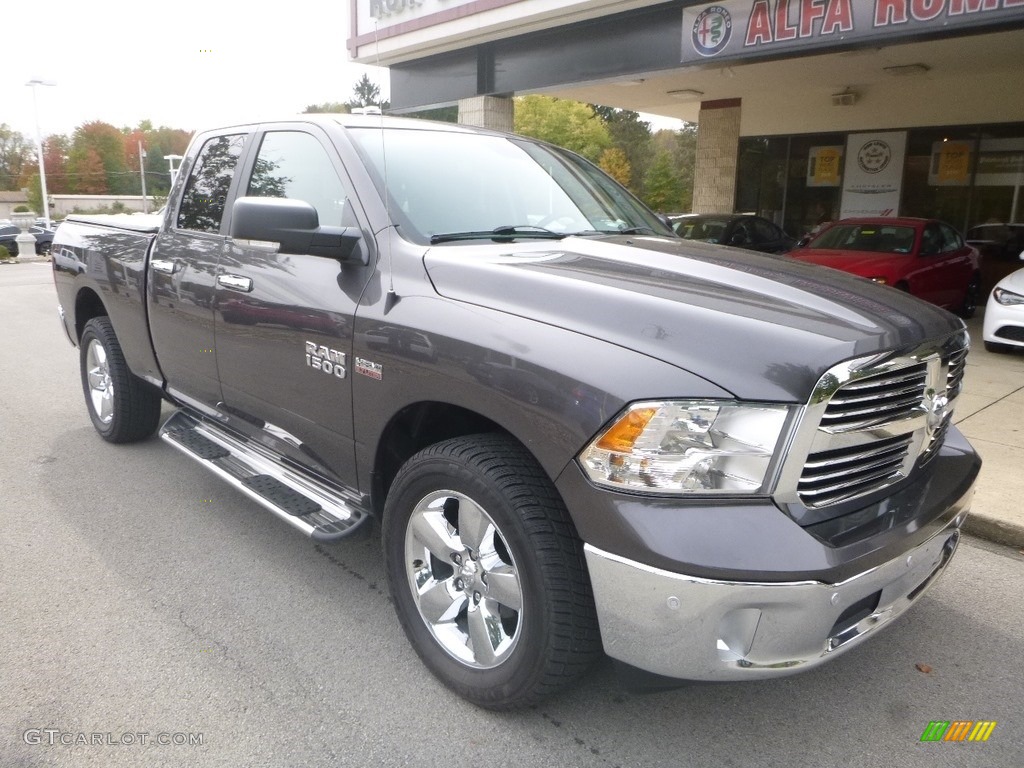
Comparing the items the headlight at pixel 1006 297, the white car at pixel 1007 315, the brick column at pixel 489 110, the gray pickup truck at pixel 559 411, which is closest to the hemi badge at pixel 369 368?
the gray pickup truck at pixel 559 411

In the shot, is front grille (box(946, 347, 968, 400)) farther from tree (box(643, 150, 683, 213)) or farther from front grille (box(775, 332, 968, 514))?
tree (box(643, 150, 683, 213))

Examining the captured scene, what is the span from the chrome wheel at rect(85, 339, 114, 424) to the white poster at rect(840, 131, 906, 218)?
15685 mm

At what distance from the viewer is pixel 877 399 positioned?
7.55ft

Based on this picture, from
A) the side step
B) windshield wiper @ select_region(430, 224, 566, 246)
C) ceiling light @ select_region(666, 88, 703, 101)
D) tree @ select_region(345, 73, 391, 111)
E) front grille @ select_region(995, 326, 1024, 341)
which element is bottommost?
front grille @ select_region(995, 326, 1024, 341)

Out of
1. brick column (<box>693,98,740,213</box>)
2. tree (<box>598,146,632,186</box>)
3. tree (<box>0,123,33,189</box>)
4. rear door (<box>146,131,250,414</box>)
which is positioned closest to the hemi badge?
rear door (<box>146,131,250,414</box>)

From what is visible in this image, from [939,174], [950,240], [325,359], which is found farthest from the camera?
[939,174]

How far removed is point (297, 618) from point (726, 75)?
13144mm

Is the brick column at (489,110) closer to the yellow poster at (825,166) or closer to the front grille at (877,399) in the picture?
the yellow poster at (825,166)

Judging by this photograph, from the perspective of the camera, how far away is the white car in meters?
8.51

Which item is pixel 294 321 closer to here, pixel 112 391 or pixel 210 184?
pixel 210 184

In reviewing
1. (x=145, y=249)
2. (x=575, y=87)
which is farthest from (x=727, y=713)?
(x=575, y=87)

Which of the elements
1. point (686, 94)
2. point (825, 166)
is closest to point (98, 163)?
point (686, 94)

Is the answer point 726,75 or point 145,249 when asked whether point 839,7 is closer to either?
point 726,75

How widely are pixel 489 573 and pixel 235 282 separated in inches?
73.1
